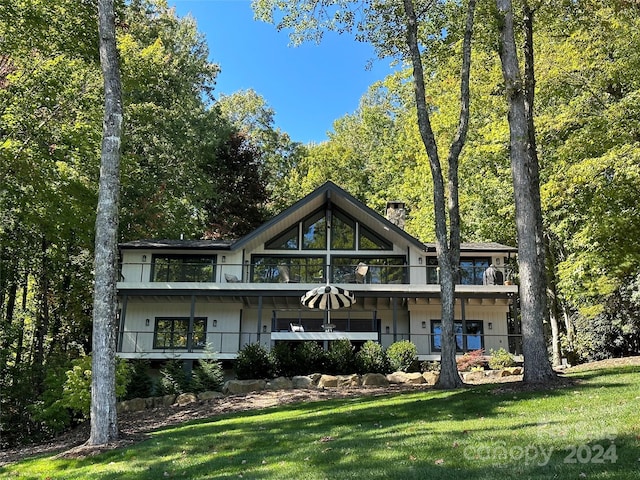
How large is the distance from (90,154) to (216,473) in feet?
45.7

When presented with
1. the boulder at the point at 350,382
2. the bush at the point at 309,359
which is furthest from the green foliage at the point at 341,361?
the boulder at the point at 350,382

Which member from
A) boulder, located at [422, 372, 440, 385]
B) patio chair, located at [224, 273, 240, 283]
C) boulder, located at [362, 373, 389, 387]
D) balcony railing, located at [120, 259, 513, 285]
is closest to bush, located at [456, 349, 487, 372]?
boulder, located at [422, 372, 440, 385]

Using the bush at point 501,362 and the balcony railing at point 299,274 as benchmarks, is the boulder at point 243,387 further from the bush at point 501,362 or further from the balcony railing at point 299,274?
the bush at point 501,362

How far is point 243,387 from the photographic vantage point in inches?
600

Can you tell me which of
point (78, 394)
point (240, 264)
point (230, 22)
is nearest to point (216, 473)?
point (78, 394)

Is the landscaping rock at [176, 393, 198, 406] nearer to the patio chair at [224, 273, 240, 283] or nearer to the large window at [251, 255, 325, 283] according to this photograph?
the patio chair at [224, 273, 240, 283]

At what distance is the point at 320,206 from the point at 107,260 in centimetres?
1329

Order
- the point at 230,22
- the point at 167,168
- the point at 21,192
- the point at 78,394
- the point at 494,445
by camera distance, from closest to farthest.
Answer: the point at 494,445, the point at 78,394, the point at 21,192, the point at 230,22, the point at 167,168

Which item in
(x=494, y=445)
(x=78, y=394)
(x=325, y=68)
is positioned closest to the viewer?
(x=494, y=445)

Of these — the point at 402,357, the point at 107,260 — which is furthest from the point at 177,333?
the point at 107,260

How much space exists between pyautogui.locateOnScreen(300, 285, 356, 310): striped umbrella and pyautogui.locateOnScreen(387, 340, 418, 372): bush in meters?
2.18

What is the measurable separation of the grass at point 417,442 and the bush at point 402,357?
661cm

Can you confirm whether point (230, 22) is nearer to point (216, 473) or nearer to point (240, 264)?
point (240, 264)

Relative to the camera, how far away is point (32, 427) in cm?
1694
